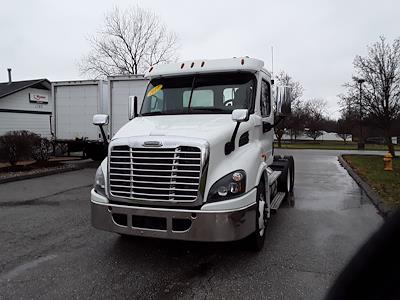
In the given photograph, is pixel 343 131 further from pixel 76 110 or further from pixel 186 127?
pixel 186 127

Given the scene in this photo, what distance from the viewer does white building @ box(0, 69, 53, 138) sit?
22.7 metres

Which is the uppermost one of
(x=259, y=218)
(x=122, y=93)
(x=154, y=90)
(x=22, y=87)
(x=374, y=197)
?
(x=22, y=87)

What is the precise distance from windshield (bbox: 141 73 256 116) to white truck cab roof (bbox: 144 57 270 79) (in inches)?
4.1

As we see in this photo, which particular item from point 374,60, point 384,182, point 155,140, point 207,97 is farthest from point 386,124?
point 155,140

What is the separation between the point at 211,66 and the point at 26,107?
22.2m

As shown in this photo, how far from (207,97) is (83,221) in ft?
10.8

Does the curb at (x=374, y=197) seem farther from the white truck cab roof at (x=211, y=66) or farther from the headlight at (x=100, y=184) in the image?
the headlight at (x=100, y=184)

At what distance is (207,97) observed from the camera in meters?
5.65

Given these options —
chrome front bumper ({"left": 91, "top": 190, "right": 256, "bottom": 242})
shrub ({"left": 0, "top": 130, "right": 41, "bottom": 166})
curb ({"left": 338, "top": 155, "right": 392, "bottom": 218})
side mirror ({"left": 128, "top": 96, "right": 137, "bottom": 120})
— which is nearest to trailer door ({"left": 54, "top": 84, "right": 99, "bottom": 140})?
shrub ({"left": 0, "top": 130, "right": 41, "bottom": 166})

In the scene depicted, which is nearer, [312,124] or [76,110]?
[76,110]

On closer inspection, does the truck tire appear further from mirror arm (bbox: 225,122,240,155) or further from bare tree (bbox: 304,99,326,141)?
bare tree (bbox: 304,99,326,141)

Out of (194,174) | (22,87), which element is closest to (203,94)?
(194,174)

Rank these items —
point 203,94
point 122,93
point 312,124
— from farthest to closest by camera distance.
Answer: point 312,124 < point 122,93 < point 203,94

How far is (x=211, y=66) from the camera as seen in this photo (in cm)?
569
